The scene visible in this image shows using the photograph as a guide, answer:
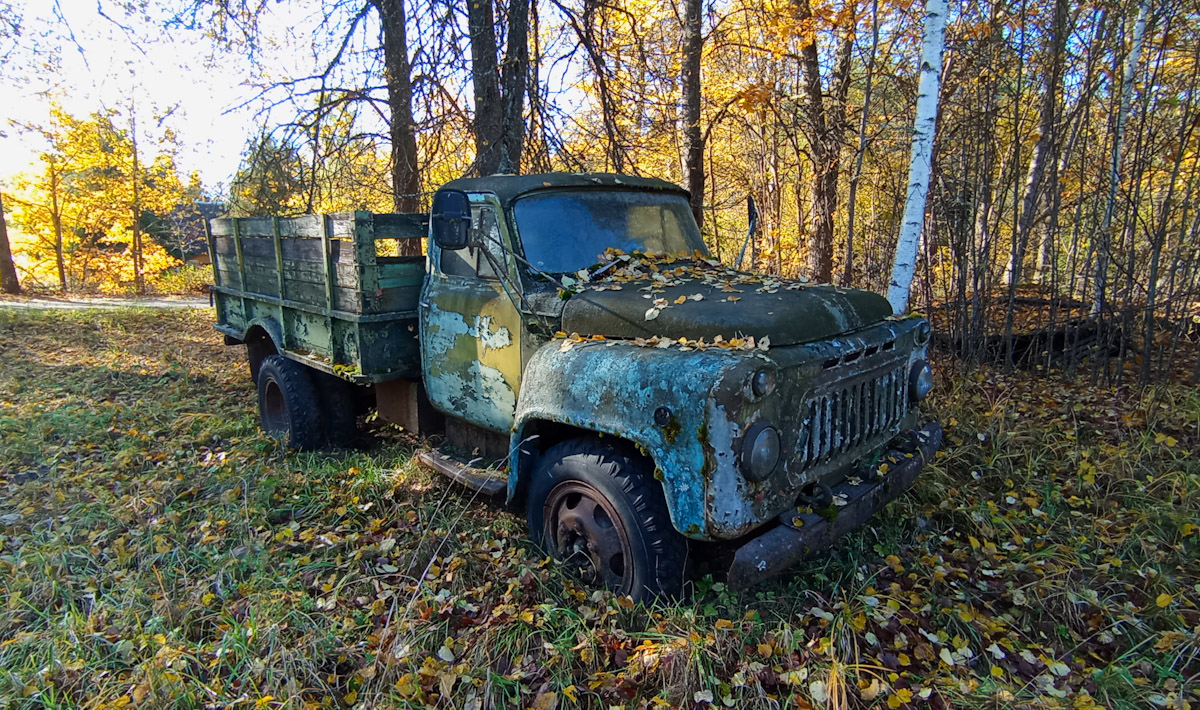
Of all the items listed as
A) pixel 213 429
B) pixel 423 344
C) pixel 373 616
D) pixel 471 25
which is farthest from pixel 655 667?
pixel 471 25

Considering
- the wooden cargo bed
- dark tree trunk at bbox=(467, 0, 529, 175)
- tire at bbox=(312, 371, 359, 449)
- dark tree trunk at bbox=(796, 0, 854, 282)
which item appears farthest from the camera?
dark tree trunk at bbox=(796, 0, 854, 282)

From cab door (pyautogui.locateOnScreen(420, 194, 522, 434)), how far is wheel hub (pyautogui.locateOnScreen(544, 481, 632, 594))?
2.49ft

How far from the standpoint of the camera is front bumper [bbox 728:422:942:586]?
Answer: 8.18ft

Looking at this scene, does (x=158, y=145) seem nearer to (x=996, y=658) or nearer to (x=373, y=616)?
(x=373, y=616)

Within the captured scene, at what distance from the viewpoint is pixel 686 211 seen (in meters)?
4.48

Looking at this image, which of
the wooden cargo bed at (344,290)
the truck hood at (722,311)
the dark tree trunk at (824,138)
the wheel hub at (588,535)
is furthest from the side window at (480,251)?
the dark tree trunk at (824,138)

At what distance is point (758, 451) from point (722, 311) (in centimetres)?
75

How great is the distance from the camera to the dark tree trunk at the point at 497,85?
623 cm

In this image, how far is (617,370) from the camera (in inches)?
112

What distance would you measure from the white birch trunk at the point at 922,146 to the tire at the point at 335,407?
4.75 meters

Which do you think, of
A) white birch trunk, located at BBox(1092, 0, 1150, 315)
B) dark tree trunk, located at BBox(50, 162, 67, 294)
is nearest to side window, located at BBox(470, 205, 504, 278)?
white birch trunk, located at BBox(1092, 0, 1150, 315)

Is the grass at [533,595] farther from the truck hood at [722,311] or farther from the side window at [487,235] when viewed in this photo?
the side window at [487,235]

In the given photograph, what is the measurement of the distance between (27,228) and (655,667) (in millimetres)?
23988

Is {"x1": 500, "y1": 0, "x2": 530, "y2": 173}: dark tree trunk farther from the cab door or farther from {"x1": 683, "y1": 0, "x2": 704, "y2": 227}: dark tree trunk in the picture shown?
the cab door
